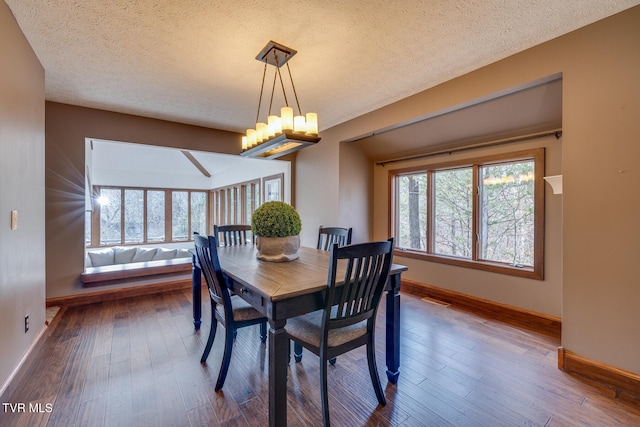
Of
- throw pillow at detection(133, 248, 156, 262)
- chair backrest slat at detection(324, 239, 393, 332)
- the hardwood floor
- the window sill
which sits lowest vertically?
the hardwood floor

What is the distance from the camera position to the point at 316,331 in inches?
64.8

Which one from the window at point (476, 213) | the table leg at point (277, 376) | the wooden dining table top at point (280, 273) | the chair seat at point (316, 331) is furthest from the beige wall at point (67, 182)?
the window at point (476, 213)

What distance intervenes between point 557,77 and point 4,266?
4.11 metres

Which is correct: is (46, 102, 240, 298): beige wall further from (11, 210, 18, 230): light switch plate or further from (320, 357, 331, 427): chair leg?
(320, 357, 331, 427): chair leg

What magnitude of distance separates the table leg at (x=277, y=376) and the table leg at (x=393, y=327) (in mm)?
836

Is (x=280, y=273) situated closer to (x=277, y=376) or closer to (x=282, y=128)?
(x=277, y=376)

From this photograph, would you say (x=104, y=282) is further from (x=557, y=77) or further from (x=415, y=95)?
(x=557, y=77)

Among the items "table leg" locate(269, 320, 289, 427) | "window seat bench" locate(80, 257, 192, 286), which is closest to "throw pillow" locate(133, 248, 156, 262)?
"window seat bench" locate(80, 257, 192, 286)

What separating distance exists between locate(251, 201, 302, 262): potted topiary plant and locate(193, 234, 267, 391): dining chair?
39 centimetres

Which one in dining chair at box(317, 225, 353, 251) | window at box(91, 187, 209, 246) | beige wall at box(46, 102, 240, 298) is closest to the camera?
dining chair at box(317, 225, 353, 251)

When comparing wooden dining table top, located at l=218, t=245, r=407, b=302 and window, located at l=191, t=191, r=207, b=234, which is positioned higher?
window, located at l=191, t=191, r=207, b=234

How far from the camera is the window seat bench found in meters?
3.42

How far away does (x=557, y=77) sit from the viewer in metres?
2.16

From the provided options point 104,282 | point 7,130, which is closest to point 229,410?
point 7,130
